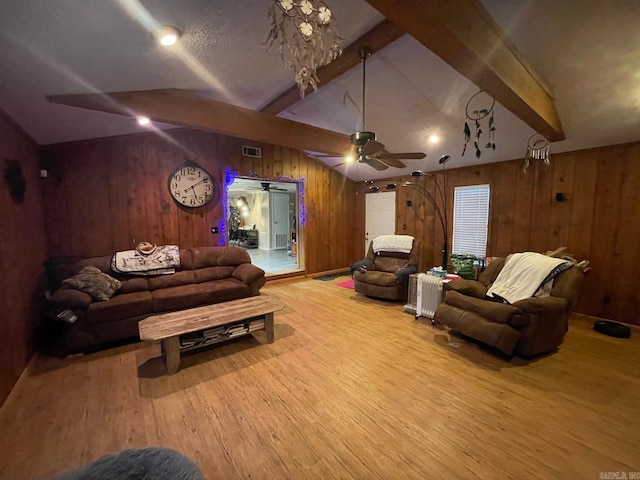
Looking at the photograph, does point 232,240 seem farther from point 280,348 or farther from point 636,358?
point 636,358

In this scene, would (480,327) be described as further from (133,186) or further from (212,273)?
(133,186)

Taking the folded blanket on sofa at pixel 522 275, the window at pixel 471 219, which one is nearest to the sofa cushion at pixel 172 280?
the folded blanket on sofa at pixel 522 275

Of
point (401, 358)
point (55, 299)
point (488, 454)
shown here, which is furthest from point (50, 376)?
point (488, 454)

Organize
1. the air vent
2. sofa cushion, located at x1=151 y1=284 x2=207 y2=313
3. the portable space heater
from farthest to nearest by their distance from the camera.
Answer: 1. the air vent
2. the portable space heater
3. sofa cushion, located at x1=151 y1=284 x2=207 y2=313

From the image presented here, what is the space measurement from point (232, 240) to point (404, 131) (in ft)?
29.8

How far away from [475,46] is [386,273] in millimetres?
3337

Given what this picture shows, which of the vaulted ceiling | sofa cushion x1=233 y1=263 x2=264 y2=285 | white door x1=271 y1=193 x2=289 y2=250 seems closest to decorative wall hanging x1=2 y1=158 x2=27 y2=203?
the vaulted ceiling

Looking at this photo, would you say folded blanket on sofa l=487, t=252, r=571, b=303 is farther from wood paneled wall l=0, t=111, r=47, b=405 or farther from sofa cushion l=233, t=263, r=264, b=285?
wood paneled wall l=0, t=111, r=47, b=405

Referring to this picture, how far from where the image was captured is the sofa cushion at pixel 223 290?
3484 millimetres

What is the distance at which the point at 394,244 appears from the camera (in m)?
4.82

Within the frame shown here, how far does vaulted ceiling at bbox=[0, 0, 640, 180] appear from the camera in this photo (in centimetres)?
152

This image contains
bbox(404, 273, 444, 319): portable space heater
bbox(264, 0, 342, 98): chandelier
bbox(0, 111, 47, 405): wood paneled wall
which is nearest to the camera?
bbox(264, 0, 342, 98): chandelier

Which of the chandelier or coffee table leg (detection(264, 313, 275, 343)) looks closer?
the chandelier

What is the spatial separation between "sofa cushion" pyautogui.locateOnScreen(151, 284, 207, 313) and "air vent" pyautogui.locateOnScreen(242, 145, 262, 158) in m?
2.67
